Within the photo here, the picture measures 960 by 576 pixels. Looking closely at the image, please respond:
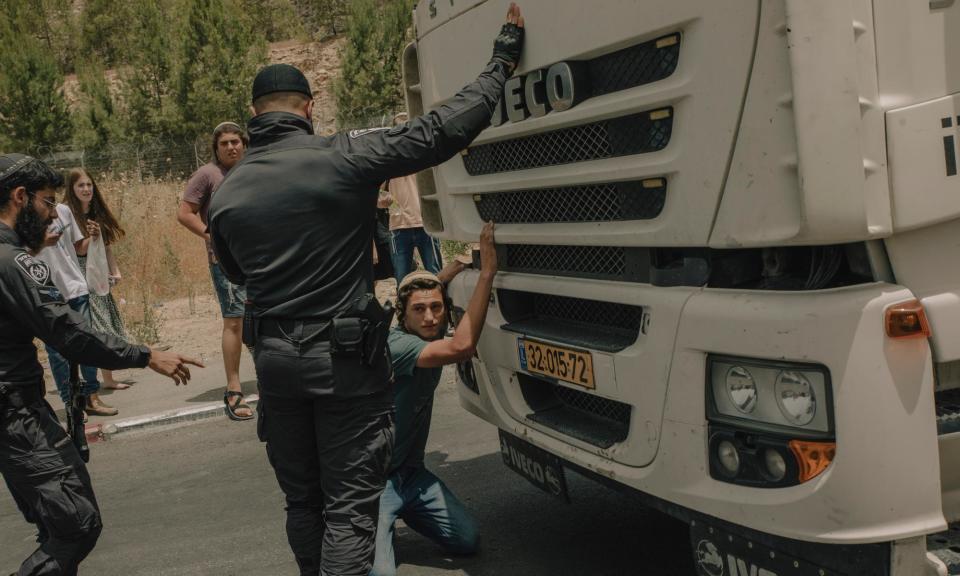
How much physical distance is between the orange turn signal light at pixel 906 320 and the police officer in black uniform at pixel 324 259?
1.57 m

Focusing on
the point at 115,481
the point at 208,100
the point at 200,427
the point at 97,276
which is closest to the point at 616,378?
the point at 115,481

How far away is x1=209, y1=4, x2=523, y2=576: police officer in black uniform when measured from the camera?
3350 mm

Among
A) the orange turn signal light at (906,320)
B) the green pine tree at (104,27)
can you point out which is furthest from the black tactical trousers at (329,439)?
the green pine tree at (104,27)

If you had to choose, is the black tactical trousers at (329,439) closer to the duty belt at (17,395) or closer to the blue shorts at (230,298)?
the duty belt at (17,395)

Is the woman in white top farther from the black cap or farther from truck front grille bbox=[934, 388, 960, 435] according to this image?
Result: truck front grille bbox=[934, 388, 960, 435]

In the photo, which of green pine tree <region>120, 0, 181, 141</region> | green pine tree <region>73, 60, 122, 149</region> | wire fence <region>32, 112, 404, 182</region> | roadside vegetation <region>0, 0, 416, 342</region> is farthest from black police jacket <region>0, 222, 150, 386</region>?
green pine tree <region>120, 0, 181, 141</region>

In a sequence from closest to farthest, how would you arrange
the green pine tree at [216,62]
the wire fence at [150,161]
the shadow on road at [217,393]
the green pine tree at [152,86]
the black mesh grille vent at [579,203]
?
the black mesh grille vent at [579,203] → the shadow on road at [217,393] → the wire fence at [150,161] → the green pine tree at [216,62] → the green pine tree at [152,86]

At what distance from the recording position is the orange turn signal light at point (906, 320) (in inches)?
94.8

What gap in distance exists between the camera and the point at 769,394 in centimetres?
262

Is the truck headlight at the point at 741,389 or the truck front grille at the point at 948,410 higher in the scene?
the truck headlight at the point at 741,389

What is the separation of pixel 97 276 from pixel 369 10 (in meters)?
34.4

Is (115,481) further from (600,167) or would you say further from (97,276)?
(600,167)

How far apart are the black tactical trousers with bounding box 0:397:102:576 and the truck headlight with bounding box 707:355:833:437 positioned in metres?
2.42

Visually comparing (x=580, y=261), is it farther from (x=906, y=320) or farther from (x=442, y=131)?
(x=906, y=320)
